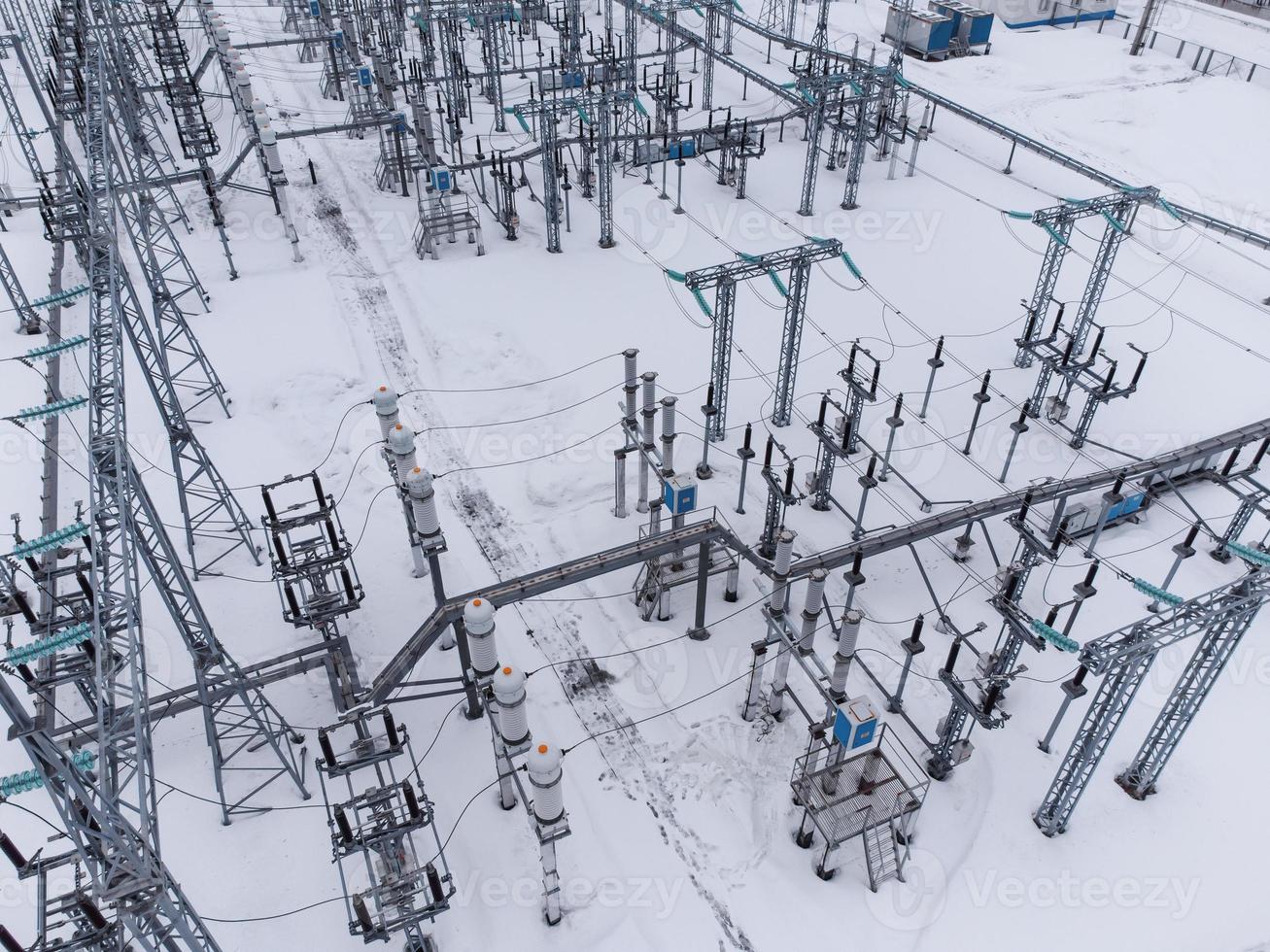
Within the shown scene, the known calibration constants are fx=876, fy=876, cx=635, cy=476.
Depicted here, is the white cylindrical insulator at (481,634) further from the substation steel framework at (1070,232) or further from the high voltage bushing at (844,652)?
the substation steel framework at (1070,232)

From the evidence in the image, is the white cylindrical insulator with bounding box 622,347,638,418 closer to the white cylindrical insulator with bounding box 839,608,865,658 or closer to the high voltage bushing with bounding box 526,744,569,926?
the white cylindrical insulator with bounding box 839,608,865,658

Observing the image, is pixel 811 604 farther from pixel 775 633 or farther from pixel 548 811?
pixel 548 811

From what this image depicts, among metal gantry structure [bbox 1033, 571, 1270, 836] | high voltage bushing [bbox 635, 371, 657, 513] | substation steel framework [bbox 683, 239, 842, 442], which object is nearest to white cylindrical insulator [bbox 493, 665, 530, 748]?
metal gantry structure [bbox 1033, 571, 1270, 836]

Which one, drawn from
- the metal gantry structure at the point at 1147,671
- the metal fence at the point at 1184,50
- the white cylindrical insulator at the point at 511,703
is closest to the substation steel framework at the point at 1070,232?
the metal gantry structure at the point at 1147,671

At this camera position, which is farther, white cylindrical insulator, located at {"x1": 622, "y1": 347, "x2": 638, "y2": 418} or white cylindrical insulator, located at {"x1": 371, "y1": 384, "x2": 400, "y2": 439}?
white cylindrical insulator, located at {"x1": 622, "y1": 347, "x2": 638, "y2": 418}

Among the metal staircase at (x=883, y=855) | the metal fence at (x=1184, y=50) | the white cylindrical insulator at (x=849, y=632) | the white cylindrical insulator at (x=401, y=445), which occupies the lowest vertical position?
the metal staircase at (x=883, y=855)

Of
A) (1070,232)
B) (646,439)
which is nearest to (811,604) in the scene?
(646,439)
